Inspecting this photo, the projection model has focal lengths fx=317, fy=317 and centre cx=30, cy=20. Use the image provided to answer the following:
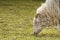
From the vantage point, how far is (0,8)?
55.3 ft

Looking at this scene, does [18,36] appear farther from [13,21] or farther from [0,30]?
[13,21]

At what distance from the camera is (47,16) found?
9.65 metres

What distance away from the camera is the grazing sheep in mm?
9648

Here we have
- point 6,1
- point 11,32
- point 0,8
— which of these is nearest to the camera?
point 11,32

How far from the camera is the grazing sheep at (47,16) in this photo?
9.65m

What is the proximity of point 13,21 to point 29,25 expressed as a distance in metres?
1.00

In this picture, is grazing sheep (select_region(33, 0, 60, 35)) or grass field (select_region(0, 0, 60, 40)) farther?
grazing sheep (select_region(33, 0, 60, 35))

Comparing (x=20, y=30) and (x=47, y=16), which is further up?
(x=47, y=16)

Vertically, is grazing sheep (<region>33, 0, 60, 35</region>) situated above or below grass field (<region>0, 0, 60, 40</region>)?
above

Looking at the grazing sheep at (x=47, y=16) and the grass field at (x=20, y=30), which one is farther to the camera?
the grazing sheep at (x=47, y=16)

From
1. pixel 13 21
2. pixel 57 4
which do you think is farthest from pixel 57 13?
pixel 13 21

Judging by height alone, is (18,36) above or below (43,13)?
below

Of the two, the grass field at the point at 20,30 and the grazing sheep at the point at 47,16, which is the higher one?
the grazing sheep at the point at 47,16

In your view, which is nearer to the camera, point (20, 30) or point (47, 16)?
point (47, 16)
